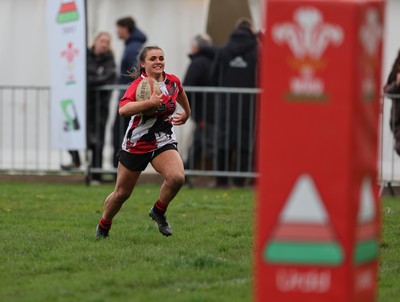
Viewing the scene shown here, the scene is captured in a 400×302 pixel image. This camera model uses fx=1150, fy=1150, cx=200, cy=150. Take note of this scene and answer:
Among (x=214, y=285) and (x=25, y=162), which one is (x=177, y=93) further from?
(x=25, y=162)

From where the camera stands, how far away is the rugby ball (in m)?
9.77

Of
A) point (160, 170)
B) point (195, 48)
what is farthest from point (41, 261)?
point (195, 48)

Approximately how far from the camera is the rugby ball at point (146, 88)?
32.1ft

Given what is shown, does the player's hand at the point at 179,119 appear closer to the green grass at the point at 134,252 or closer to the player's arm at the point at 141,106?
the player's arm at the point at 141,106

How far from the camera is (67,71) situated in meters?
16.1

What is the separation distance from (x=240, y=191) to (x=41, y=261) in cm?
700

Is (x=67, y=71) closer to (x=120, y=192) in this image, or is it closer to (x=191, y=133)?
(x=191, y=133)

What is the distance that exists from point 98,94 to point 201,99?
5.12 ft

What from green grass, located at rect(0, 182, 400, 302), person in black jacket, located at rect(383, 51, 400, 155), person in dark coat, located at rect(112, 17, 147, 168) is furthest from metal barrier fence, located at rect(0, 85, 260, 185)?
green grass, located at rect(0, 182, 400, 302)

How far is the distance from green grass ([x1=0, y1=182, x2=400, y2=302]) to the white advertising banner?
2.10 m

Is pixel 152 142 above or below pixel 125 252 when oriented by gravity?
above

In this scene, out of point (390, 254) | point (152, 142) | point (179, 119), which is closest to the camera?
point (390, 254)

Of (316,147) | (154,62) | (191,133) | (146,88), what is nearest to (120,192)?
(146,88)

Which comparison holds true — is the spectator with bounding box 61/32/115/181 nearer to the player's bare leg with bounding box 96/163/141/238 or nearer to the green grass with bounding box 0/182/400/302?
the green grass with bounding box 0/182/400/302
